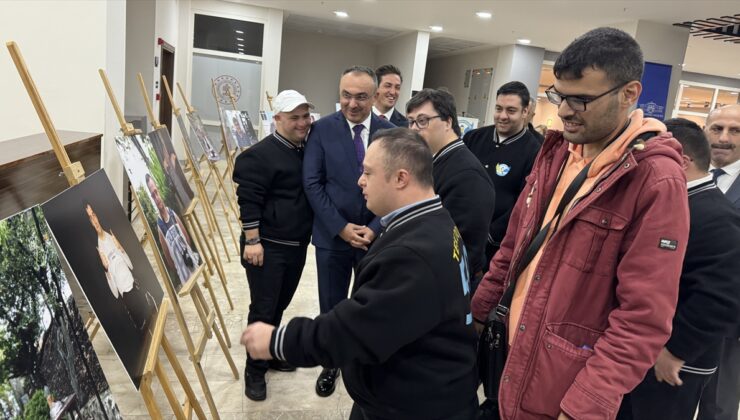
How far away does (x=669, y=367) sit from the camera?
4.69 ft

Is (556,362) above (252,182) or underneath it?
underneath

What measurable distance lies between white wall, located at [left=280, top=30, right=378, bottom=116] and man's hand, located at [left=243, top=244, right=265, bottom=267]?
11.1 meters

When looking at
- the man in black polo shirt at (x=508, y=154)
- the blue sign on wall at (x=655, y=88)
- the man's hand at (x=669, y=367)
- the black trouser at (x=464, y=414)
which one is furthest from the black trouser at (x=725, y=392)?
the blue sign on wall at (x=655, y=88)

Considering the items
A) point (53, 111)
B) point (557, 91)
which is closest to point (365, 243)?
point (557, 91)

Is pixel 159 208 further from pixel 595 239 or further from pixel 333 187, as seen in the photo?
pixel 595 239

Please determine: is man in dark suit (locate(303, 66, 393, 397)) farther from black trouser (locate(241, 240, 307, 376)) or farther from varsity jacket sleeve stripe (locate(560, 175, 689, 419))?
varsity jacket sleeve stripe (locate(560, 175, 689, 419))

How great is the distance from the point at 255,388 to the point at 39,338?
167cm

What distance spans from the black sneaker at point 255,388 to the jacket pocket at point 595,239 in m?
1.76

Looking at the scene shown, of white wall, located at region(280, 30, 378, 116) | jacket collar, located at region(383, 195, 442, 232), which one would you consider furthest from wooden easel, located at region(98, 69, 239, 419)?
white wall, located at region(280, 30, 378, 116)

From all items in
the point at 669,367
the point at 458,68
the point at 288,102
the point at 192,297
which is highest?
the point at 458,68

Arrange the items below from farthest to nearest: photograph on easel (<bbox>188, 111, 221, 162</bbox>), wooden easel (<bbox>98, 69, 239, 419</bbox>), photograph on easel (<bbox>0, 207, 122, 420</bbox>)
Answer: photograph on easel (<bbox>188, 111, 221, 162</bbox>)
wooden easel (<bbox>98, 69, 239, 419</bbox>)
photograph on easel (<bbox>0, 207, 122, 420</bbox>)

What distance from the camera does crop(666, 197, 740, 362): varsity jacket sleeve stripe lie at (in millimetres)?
1322

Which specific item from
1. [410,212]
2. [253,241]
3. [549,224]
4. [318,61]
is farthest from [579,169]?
[318,61]

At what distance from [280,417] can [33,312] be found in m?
1.66
